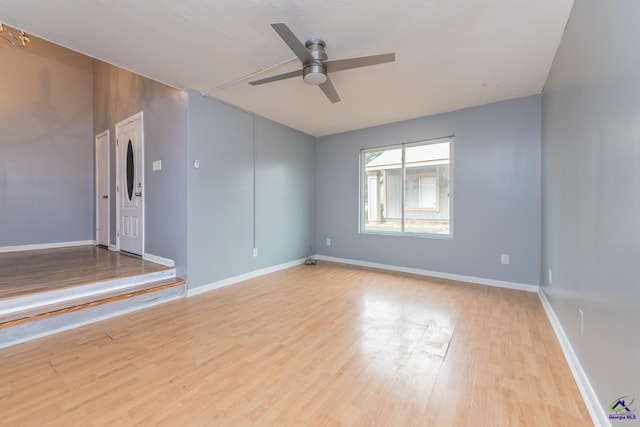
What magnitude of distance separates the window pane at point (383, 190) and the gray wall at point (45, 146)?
5.54 meters

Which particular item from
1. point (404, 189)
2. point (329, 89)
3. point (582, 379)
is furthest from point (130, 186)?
point (582, 379)

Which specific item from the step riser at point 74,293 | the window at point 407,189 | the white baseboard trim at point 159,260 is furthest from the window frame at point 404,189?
the step riser at point 74,293

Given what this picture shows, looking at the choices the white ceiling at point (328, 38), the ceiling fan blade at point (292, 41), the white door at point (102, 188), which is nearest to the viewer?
the ceiling fan blade at point (292, 41)

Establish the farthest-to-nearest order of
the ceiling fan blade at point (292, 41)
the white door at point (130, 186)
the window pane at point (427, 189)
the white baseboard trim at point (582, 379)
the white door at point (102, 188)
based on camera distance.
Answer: the white door at point (102, 188) → the window pane at point (427, 189) → the white door at point (130, 186) → the ceiling fan blade at point (292, 41) → the white baseboard trim at point (582, 379)

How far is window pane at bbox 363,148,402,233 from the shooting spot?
14.8ft

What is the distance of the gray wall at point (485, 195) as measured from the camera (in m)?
3.29

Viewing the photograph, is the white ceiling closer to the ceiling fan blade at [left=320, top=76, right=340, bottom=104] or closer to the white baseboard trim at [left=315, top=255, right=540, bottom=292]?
the ceiling fan blade at [left=320, top=76, right=340, bottom=104]

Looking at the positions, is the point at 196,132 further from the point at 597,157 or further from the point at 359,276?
the point at 597,157

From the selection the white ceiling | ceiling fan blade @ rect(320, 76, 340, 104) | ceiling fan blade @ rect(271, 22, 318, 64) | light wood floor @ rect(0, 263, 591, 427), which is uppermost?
the white ceiling

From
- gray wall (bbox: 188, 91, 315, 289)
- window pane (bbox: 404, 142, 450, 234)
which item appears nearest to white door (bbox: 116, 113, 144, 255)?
gray wall (bbox: 188, 91, 315, 289)

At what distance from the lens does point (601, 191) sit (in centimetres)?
135

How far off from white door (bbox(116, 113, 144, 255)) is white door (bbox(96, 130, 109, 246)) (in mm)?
666

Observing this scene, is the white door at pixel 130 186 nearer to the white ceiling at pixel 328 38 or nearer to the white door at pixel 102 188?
the white door at pixel 102 188

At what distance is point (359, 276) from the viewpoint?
4.03m
